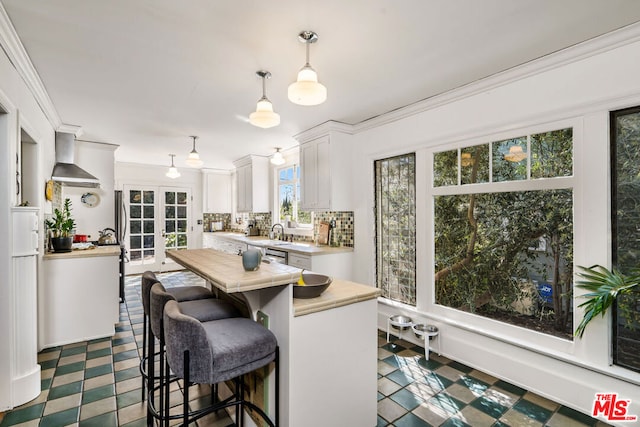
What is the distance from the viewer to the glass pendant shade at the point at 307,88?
1.73 meters

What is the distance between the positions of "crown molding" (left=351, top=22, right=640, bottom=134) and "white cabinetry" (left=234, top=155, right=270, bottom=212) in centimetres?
306

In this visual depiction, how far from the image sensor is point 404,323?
9.87 feet

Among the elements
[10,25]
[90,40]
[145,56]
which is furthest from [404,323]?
[10,25]

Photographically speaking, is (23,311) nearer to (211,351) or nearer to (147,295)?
(147,295)

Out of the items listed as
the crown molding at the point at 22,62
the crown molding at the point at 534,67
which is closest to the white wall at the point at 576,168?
the crown molding at the point at 534,67

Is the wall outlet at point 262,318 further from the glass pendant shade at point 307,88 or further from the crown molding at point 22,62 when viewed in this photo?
the crown molding at point 22,62

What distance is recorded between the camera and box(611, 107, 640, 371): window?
6.21 feet

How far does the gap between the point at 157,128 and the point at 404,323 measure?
3.80 m

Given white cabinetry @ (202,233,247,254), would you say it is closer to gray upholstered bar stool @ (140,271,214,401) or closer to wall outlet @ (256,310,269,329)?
gray upholstered bar stool @ (140,271,214,401)

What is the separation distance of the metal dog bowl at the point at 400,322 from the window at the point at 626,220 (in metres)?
1.50

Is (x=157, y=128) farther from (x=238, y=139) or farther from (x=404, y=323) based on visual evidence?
(x=404, y=323)

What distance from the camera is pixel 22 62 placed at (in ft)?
7.11

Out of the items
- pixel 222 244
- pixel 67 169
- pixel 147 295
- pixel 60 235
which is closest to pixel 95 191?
pixel 67 169

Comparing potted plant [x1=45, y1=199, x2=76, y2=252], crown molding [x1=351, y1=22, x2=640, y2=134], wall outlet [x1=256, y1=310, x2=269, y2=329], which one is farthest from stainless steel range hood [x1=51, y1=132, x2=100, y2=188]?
crown molding [x1=351, y1=22, x2=640, y2=134]
